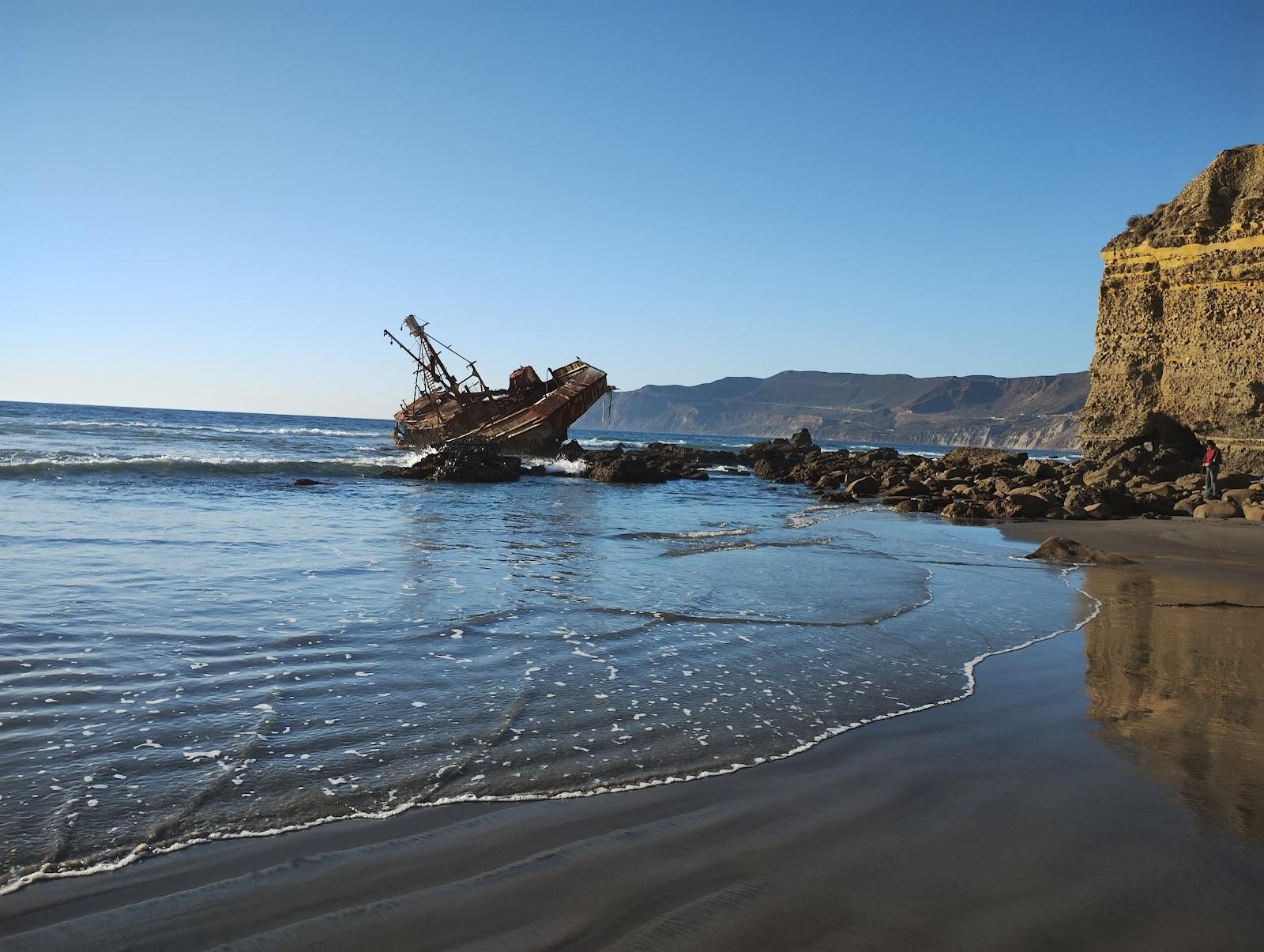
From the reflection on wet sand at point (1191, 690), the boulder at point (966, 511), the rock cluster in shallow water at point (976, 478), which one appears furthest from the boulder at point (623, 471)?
the reflection on wet sand at point (1191, 690)

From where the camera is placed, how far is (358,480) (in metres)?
25.3

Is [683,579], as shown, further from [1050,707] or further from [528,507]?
[528,507]

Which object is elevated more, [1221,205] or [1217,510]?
[1221,205]

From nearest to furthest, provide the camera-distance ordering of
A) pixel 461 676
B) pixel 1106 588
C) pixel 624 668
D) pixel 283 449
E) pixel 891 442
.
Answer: pixel 461 676 < pixel 624 668 < pixel 1106 588 < pixel 283 449 < pixel 891 442

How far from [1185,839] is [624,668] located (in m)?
3.21

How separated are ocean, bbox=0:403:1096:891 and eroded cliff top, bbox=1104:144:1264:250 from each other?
1466 centimetres

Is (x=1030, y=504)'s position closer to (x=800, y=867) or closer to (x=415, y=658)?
(x=415, y=658)

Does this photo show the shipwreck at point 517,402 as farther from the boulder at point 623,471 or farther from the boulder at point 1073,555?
the boulder at point 1073,555

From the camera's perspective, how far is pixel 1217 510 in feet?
56.2

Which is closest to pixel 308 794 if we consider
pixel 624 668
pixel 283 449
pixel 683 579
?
pixel 624 668

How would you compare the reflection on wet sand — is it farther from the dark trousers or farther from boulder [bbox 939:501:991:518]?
the dark trousers

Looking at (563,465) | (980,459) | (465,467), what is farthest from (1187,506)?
(563,465)

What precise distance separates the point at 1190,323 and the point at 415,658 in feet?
80.6

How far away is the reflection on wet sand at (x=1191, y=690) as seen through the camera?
364 cm
